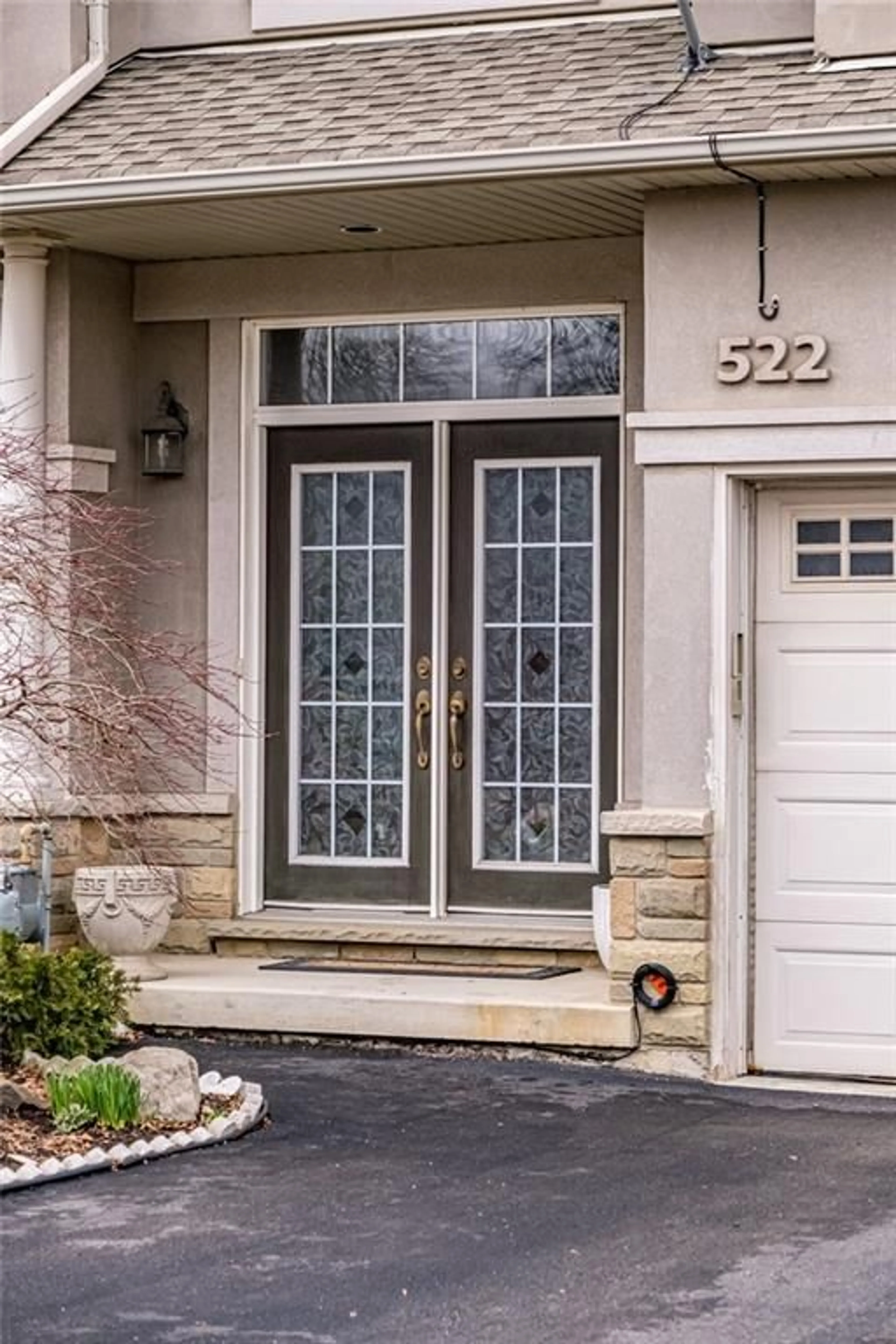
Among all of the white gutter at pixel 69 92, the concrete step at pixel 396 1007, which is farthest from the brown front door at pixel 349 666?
the white gutter at pixel 69 92

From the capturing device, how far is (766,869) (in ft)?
33.8

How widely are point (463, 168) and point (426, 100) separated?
779mm

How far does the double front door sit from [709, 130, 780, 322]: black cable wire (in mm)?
1590

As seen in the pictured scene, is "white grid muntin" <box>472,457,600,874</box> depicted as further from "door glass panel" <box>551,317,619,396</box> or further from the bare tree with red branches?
the bare tree with red branches

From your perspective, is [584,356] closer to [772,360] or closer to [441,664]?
[441,664]

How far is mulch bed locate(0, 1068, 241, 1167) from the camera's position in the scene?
8180 mm

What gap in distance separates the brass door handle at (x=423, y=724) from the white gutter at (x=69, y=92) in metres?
3.03

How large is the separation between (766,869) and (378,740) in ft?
7.85

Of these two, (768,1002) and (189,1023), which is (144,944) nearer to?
(189,1023)

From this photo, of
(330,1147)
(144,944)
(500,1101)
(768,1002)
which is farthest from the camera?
(144,944)

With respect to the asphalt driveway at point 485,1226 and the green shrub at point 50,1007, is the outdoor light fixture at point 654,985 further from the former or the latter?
the green shrub at point 50,1007

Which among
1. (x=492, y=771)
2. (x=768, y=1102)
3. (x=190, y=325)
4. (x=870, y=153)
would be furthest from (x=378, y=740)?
(x=870, y=153)

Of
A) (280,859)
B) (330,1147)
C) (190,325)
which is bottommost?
(330,1147)

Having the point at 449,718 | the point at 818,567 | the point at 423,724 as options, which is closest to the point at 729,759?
the point at 818,567
